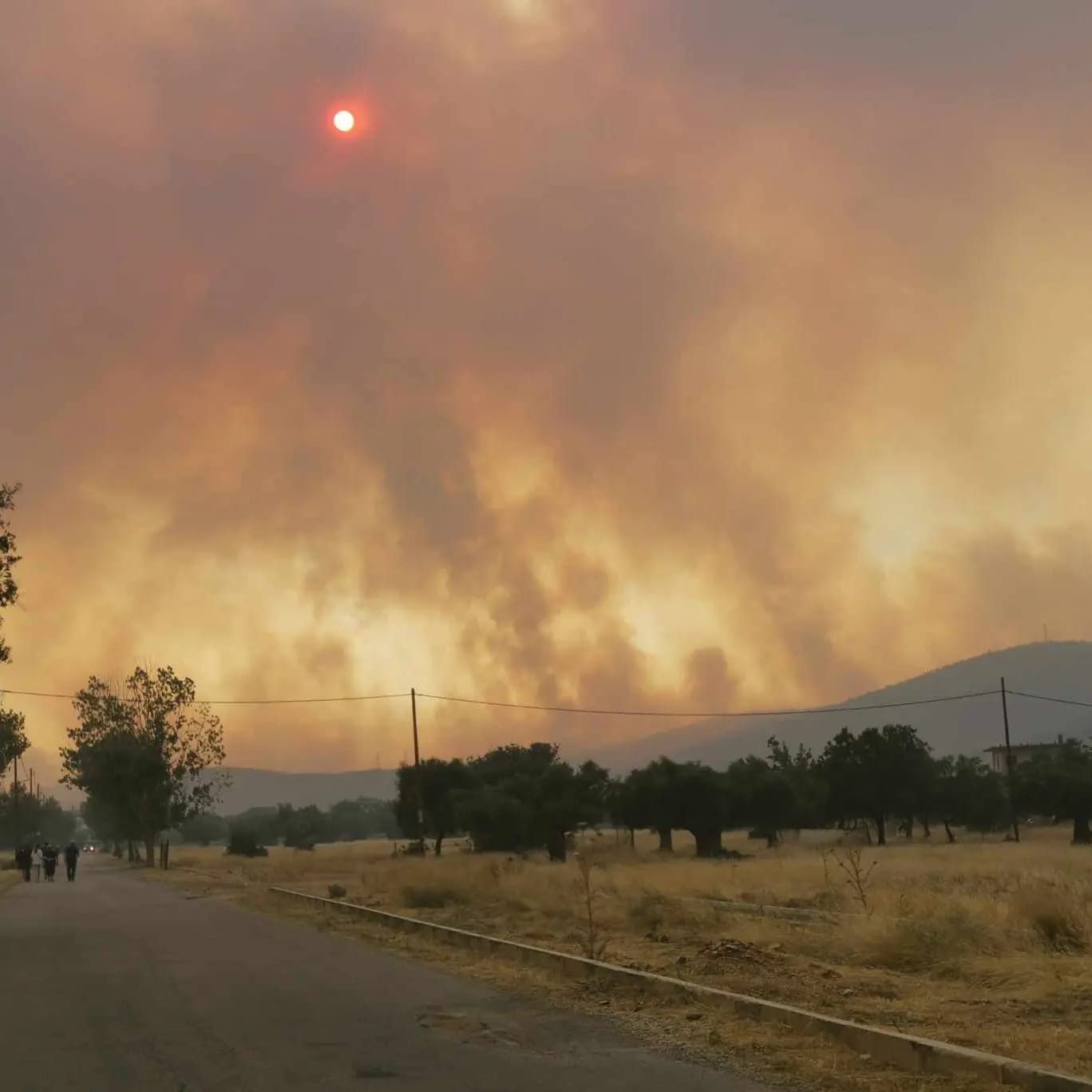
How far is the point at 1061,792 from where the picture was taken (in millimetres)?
67562

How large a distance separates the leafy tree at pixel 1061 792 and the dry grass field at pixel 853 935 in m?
32.9

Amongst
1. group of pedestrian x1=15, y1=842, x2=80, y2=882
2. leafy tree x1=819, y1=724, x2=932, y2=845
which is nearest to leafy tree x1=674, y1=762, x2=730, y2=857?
leafy tree x1=819, y1=724, x2=932, y2=845

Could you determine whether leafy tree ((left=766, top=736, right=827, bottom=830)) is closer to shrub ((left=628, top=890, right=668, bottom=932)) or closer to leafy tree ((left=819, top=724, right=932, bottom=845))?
leafy tree ((left=819, top=724, right=932, bottom=845))

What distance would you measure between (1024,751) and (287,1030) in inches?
6315

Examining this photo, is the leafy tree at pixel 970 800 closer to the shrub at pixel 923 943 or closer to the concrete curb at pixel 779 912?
the concrete curb at pixel 779 912

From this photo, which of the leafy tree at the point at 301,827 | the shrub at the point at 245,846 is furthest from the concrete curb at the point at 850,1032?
the leafy tree at the point at 301,827

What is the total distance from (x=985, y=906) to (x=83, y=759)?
6642 cm

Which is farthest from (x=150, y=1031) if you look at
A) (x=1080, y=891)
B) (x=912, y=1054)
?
(x=1080, y=891)

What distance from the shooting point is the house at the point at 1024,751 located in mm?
116588

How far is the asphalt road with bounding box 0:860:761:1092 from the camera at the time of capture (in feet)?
29.6

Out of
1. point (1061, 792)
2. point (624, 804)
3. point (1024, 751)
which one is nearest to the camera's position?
point (1061, 792)

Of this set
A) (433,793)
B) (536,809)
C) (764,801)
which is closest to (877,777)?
(764,801)

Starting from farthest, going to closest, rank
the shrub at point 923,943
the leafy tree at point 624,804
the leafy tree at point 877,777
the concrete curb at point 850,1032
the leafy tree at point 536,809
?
the leafy tree at point 877,777 < the leafy tree at point 624,804 < the leafy tree at point 536,809 < the shrub at point 923,943 < the concrete curb at point 850,1032

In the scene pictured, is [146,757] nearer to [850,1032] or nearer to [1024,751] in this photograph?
[850,1032]
